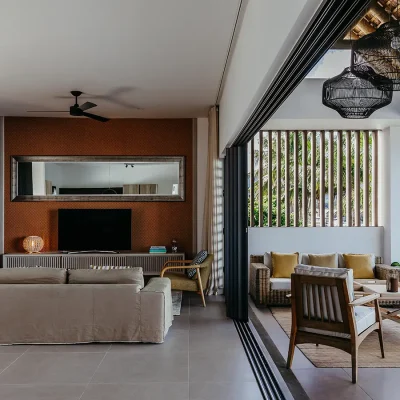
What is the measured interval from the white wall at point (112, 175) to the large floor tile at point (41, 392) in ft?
17.2

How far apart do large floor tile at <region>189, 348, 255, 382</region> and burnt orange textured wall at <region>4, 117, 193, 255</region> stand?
4.14 meters

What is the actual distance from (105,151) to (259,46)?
5722mm

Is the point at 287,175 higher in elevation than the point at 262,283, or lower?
higher

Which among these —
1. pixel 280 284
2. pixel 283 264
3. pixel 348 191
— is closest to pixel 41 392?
pixel 280 284

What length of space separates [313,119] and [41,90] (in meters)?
3.97

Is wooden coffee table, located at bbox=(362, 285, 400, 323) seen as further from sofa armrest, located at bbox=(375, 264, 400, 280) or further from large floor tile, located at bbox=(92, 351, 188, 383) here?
large floor tile, located at bbox=(92, 351, 188, 383)

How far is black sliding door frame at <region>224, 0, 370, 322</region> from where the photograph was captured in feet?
6.92

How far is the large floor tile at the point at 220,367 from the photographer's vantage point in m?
3.90

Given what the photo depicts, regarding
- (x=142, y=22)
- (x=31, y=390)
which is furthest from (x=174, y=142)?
(x=31, y=390)

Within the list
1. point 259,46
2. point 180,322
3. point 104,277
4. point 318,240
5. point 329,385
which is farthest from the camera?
point 318,240

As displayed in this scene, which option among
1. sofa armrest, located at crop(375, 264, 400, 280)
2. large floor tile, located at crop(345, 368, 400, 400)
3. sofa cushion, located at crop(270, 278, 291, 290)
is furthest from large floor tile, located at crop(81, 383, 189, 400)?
sofa armrest, located at crop(375, 264, 400, 280)

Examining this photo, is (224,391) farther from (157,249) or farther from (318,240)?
(157,249)

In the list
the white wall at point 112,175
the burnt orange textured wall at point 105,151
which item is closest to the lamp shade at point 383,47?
the burnt orange textured wall at point 105,151

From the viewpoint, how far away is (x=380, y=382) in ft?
12.7
